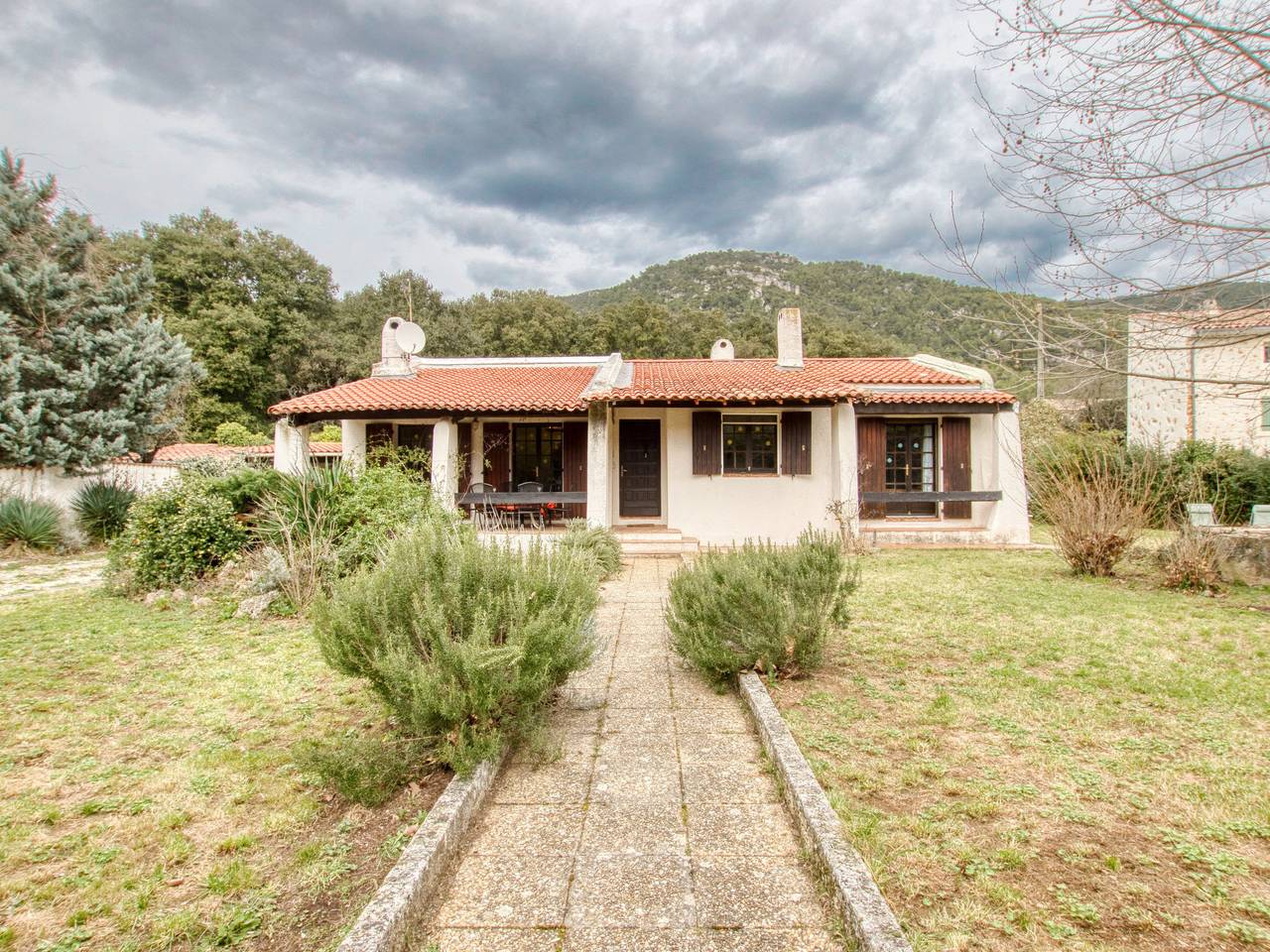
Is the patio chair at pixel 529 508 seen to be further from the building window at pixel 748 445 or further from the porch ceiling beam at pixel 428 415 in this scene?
the building window at pixel 748 445

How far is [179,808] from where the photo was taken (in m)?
3.01

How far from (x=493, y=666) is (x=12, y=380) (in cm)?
1520

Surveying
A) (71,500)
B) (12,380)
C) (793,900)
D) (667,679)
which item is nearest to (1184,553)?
(667,679)

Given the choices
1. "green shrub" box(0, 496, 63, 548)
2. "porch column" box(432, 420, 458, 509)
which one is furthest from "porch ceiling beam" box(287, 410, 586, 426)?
"green shrub" box(0, 496, 63, 548)

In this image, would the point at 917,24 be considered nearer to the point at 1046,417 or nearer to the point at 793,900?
the point at 793,900

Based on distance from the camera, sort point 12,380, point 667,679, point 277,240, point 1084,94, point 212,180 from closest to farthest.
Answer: point 1084,94
point 667,679
point 12,380
point 212,180
point 277,240

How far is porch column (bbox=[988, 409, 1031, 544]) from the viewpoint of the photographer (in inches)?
521

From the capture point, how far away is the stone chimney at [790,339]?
47.3 feet

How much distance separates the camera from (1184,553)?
8.70 meters

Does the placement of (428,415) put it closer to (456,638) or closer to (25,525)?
(25,525)

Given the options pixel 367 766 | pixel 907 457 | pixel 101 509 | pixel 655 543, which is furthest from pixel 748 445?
pixel 101 509

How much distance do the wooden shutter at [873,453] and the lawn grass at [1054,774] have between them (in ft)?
24.6

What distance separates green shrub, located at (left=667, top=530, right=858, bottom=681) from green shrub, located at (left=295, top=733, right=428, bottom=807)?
2198 mm

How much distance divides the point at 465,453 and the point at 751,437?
664cm
